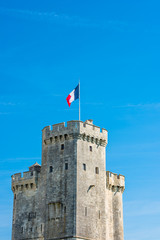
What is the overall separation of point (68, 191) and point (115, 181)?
1306 centimetres

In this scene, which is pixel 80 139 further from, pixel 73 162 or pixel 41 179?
pixel 41 179

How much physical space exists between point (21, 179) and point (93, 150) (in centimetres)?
1199

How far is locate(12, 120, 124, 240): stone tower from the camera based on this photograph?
59750mm

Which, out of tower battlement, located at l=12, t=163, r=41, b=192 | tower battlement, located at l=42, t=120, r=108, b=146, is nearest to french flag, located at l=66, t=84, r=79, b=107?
tower battlement, located at l=42, t=120, r=108, b=146

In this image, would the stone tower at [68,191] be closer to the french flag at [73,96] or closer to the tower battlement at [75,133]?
the tower battlement at [75,133]

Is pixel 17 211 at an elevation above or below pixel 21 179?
below

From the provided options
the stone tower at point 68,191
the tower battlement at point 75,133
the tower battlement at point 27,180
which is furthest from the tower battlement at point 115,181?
the tower battlement at point 27,180

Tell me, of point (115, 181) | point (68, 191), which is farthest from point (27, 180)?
point (115, 181)

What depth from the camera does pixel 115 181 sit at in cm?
7162

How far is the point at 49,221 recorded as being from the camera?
6128 cm

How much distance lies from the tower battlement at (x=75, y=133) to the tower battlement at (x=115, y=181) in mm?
6261

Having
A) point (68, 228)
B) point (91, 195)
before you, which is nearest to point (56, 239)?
point (68, 228)

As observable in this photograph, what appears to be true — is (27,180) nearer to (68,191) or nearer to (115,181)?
(68,191)

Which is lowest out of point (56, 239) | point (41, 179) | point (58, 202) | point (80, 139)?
point (56, 239)
